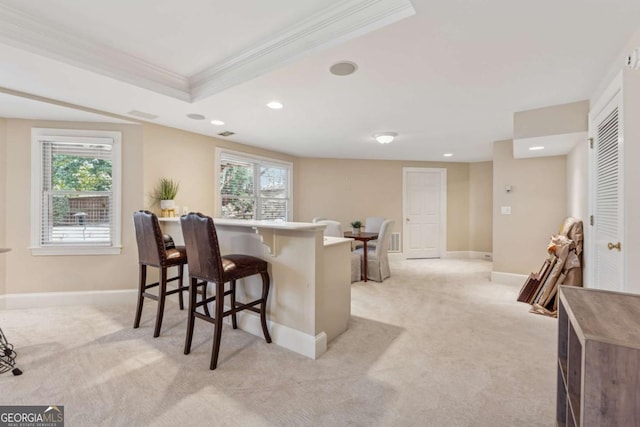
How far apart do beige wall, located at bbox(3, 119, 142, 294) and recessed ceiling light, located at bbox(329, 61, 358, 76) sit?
8.63 ft

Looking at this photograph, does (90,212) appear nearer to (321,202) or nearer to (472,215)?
(321,202)

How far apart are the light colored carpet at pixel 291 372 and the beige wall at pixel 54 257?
14.1 inches

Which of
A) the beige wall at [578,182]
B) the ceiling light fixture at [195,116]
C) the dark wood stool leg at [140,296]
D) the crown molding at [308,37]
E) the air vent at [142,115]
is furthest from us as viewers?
the ceiling light fixture at [195,116]

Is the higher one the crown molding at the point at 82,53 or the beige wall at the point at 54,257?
the crown molding at the point at 82,53

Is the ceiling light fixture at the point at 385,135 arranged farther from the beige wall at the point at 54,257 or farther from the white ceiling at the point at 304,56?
the beige wall at the point at 54,257

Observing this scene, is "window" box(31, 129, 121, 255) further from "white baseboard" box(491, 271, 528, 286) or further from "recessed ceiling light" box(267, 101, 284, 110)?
"white baseboard" box(491, 271, 528, 286)

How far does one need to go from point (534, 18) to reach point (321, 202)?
15.8ft

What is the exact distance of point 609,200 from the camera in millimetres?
2232

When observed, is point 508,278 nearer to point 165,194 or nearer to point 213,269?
point 213,269

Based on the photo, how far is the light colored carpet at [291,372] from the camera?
1.65m

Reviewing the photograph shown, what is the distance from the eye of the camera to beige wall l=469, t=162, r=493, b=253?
635cm

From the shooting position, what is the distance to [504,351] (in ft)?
7.74

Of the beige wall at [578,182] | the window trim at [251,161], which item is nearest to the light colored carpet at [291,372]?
the beige wall at [578,182]

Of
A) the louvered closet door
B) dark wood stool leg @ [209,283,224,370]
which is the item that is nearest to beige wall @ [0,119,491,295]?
dark wood stool leg @ [209,283,224,370]
